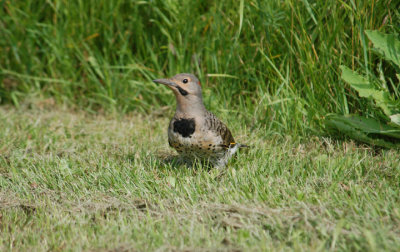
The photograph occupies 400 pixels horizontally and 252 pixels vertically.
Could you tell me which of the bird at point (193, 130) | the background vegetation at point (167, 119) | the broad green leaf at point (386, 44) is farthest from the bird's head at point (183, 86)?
the broad green leaf at point (386, 44)

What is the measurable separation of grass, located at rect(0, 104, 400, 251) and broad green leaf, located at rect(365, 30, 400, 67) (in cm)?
77

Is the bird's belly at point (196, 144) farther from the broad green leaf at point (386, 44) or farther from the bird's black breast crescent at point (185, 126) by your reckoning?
the broad green leaf at point (386, 44)

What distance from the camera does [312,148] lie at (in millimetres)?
4254

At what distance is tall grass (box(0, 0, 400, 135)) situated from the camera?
445cm

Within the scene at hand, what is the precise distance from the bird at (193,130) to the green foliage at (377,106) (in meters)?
1.01

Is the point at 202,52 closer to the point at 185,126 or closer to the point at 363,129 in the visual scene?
the point at 185,126

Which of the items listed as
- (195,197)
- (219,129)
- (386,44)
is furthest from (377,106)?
(195,197)

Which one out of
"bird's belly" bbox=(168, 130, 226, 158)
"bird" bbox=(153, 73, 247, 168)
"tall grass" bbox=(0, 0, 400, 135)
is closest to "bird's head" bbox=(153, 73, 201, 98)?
"bird" bbox=(153, 73, 247, 168)

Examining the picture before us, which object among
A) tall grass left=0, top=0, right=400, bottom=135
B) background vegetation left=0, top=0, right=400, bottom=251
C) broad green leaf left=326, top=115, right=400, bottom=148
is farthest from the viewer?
tall grass left=0, top=0, right=400, bottom=135

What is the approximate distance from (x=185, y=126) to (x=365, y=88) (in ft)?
4.99

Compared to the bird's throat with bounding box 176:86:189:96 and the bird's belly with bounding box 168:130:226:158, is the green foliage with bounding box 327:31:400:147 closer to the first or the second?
the bird's belly with bounding box 168:130:226:158

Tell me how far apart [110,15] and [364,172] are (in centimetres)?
358

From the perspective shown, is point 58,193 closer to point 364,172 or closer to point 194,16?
point 364,172

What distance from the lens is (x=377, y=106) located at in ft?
13.0
